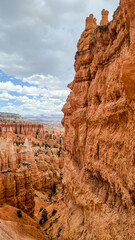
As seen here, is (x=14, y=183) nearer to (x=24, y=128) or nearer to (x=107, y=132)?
(x=107, y=132)

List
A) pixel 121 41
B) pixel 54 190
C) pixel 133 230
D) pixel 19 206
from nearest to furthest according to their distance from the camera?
pixel 133 230 < pixel 121 41 < pixel 19 206 < pixel 54 190

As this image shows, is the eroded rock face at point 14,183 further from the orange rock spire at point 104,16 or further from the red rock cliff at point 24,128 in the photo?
the red rock cliff at point 24,128

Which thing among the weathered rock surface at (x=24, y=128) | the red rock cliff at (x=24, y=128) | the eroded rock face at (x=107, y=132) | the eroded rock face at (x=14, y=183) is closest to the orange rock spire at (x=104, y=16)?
the eroded rock face at (x=107, y=132)

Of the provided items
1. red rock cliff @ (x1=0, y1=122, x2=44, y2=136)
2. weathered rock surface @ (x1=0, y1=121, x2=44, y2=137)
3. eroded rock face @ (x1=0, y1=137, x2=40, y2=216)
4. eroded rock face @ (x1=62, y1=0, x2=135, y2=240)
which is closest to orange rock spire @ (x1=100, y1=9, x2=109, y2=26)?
eroded rock face @ (x1=62, y1=0, x2=135, y2=240)

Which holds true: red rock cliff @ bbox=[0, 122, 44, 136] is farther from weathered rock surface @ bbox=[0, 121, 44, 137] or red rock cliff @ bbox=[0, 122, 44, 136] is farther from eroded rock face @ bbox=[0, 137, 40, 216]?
eroded rock face @ bbox=[0, 137, 40, 216]

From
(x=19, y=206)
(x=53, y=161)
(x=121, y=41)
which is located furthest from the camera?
(x=53, y=161)

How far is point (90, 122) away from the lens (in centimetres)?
873

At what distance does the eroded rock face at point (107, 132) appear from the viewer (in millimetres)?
5035

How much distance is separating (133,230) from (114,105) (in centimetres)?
436

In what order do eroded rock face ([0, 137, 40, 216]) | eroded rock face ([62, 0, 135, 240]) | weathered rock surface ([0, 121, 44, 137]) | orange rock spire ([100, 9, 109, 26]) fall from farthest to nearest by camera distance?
1. weathered rock surface ([0, 121, 44, 137])
2. eroded rock face ([0, 137, 40, 216])
3. orange rock spire ([100, 9, 109, 26])
4. eroded rock face ([62, 0, 135, 240])

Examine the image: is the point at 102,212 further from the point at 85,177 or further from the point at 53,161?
the point at 53,161

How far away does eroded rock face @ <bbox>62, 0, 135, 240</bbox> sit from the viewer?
504 centimetres

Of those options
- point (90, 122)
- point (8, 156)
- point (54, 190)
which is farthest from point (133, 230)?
point (54, 190)

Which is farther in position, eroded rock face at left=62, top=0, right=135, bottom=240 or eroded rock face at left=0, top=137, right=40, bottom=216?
eroded rock face at left=0, top=137, right=40, bottom=216
